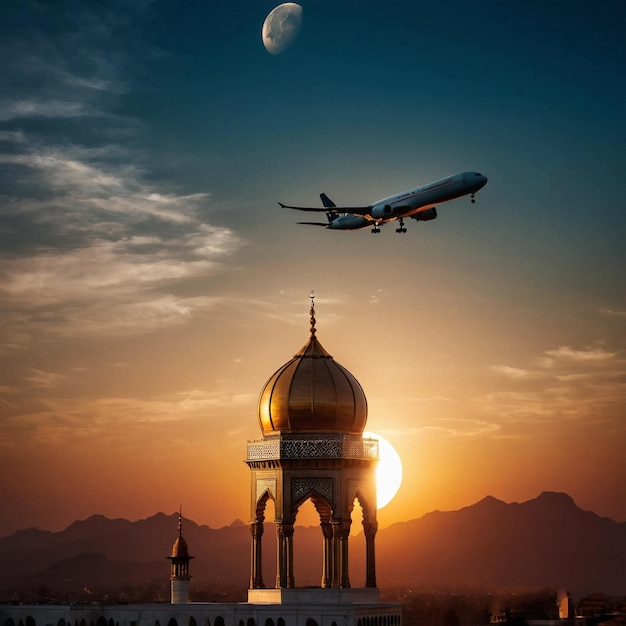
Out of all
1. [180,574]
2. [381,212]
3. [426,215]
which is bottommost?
[180,574]

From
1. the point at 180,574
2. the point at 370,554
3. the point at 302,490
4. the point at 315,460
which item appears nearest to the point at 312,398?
the point at 315,460

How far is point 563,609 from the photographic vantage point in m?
73.6

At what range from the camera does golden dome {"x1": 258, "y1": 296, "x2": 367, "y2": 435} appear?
6919 centimetres

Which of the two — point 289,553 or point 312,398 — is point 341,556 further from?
point 312,398

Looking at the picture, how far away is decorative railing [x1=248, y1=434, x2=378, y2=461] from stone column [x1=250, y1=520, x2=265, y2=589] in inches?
127

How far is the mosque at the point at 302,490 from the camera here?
6719 centimetres

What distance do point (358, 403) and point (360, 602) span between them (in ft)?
30.1

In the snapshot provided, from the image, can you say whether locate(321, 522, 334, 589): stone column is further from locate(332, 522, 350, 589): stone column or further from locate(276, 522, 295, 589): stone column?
locate(276, 522, 295, 589): stone column

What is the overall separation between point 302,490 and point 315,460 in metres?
1.50

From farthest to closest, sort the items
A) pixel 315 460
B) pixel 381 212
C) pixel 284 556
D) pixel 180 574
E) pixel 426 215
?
pixel 381 212 → pixel 426 215 → pixel 180 574 → pixel 315 460 → pixel 284 556

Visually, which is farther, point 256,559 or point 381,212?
point 381,212

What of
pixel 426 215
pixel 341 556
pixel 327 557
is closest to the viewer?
pixel 341 556

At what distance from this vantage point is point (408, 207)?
73.9 metres

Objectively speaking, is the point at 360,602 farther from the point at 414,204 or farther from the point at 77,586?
the point at 77,586
